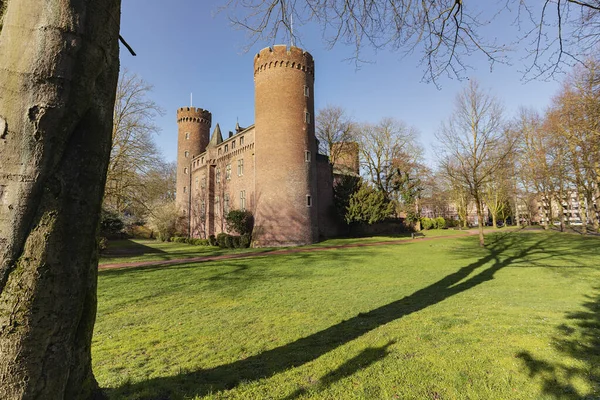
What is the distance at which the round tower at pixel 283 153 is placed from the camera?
2558cm

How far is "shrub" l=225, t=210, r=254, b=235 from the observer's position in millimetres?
27947

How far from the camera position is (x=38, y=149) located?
5.61 feet

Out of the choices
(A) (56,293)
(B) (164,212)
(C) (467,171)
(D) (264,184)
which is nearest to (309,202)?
(D) (264,184)

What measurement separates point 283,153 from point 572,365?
77.3 feet

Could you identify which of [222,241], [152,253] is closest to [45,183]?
[152,253]

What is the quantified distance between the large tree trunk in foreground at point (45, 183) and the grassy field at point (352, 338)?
1759mm

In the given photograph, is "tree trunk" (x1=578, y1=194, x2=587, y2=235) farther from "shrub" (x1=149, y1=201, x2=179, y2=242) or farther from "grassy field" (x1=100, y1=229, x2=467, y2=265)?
"shrub" (x1=149, y1=201, x2=179, y2=242)

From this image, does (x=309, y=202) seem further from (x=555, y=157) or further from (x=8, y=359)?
(x=8, y=359)

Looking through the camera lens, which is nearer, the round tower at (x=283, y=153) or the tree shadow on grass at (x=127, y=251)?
the tree shadow on grass at (x=127, y=251)

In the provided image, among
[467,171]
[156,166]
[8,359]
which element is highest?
[156,166]

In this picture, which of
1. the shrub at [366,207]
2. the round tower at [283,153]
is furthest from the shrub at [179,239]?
the shrub at [366,207]

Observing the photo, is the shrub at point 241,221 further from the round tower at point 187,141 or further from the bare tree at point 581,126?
the bare tree at point 581,126

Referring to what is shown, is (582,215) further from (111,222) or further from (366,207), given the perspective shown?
(111,222)

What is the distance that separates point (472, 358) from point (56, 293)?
4.40 m
